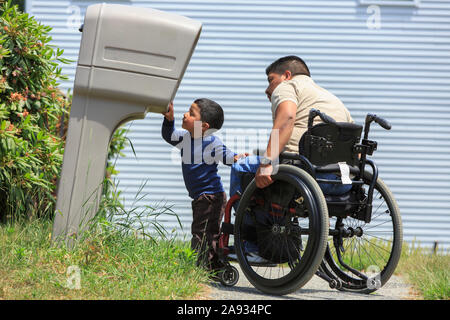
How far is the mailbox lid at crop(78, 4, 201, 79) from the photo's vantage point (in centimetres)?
307

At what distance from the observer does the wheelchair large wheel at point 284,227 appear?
8.98ft

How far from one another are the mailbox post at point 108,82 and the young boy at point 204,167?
15.2 inches

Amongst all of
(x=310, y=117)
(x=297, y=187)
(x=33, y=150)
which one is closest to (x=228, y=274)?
(x=297, y=187)

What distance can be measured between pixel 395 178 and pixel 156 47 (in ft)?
15.8

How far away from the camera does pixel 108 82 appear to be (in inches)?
122

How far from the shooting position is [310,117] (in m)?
2.99

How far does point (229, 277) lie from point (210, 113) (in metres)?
1.07

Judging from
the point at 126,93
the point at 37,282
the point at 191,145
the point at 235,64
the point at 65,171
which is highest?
the point at 235,64

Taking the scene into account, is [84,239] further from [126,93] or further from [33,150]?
[33,150]

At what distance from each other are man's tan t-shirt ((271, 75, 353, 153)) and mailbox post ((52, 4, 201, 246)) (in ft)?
1.97

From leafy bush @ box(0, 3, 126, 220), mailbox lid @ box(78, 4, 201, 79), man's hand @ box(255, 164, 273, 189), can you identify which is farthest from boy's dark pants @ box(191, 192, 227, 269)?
leafy bush @ box(0, 3, 126, 220)

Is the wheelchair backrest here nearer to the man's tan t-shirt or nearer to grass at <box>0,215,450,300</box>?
the man's tan t-shirt

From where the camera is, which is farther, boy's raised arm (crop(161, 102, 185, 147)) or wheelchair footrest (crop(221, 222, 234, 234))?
boy's raised arm (crop(161, 102, 185, 147))

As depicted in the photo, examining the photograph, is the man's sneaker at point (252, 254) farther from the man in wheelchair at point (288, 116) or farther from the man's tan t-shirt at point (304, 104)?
the man's tan t-shirt at point (304, 104)
